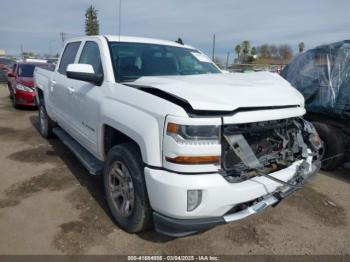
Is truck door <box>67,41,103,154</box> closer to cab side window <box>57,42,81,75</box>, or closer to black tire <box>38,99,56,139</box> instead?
cab side window <box>57,42,81,75</box>

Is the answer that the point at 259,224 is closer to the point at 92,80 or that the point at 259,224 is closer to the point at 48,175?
the point at 92,80

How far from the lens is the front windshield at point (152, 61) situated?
11.5 feet

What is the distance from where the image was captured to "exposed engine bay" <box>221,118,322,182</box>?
247 centimetres

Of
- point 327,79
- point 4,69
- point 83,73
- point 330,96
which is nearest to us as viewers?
point 83,73

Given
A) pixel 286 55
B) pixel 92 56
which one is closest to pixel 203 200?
pixel 92 56

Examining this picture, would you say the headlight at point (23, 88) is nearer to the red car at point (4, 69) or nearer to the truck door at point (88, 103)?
the truck door at point (88, 103)

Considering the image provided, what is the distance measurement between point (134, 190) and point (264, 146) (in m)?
1.25

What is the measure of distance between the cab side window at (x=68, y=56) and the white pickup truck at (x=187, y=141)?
942mm

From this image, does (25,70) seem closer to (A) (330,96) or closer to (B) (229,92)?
(A) (330,96)

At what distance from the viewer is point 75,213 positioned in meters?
3.42

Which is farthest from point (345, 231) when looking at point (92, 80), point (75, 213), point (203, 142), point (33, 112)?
point (33, 112)

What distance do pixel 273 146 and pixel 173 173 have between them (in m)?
1.15

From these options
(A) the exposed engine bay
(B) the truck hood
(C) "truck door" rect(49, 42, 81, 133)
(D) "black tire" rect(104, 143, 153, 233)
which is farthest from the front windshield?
(A) the exposed engine bay

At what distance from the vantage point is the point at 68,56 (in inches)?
191
